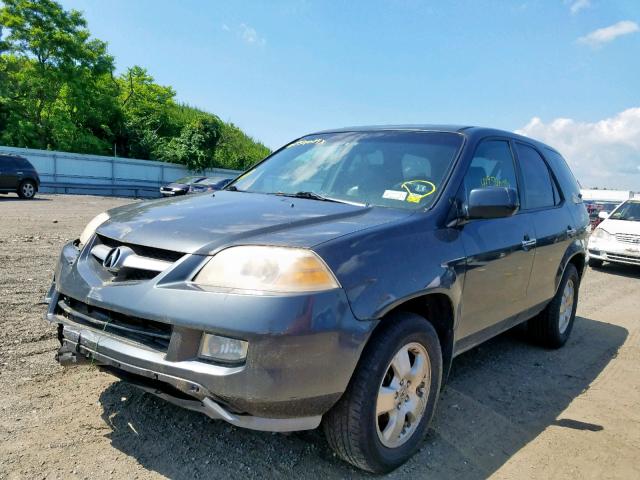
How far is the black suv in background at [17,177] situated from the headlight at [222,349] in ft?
63.6

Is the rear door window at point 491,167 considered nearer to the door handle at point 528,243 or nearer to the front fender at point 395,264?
the door handle at point 528,243

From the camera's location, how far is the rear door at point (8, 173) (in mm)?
18250

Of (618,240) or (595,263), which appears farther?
(595,263)

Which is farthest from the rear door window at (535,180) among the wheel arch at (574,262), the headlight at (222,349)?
the headlight at (222,349)

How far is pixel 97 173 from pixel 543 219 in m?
28.5

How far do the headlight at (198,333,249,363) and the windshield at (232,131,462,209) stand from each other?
132 centimetres

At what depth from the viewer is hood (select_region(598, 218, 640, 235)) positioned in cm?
1036

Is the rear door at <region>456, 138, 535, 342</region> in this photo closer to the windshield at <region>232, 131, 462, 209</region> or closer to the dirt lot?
the windshield at <region>232, 131, 462, 209</region>

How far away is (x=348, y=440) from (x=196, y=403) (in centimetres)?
71

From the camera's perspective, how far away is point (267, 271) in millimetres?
2223

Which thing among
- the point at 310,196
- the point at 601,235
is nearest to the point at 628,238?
the point at 601,235

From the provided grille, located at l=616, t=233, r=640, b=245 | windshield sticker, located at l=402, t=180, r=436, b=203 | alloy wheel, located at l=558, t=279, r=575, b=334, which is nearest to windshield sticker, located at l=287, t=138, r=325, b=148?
windshield sticker, located at l=402, t=180, r=436, b=203

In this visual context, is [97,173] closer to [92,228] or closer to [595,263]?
[595,263]

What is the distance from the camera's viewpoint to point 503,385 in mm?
3922
